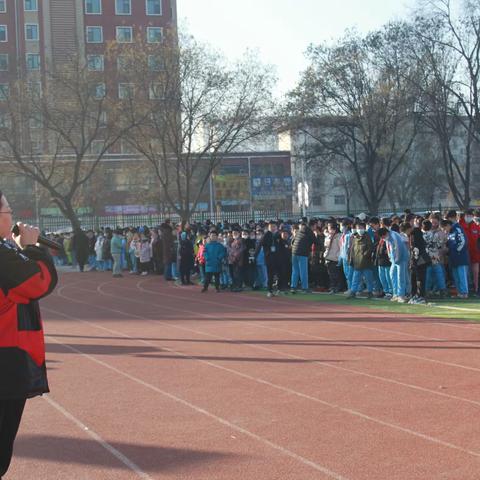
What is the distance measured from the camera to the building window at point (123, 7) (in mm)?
75875

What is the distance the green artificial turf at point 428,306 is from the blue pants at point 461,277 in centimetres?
40

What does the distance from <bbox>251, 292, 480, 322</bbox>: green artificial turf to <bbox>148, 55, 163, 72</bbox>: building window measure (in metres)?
19.2

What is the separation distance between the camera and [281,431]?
714cm

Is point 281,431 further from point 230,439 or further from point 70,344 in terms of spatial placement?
point 70,344

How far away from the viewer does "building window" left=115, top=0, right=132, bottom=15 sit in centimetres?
7588

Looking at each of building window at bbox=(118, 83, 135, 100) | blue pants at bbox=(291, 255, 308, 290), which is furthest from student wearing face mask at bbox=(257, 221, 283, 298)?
building window at bbox=(118, 83, 135, 100)

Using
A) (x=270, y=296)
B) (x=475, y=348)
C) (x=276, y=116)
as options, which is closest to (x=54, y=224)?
(x=276, y=116)

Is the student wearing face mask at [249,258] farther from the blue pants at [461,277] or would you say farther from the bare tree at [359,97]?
the bare tree at [359,97]

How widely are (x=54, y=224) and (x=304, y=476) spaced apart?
41.6 meters

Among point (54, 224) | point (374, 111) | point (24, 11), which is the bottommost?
point (54, 224)

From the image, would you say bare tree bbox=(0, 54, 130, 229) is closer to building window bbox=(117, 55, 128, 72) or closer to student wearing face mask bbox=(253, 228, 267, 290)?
building window bbox=(117, 55, 128, 72)

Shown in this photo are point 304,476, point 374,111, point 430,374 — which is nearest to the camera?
point 304,476

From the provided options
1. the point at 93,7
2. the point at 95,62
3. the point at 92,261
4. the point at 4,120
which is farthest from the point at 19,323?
the point at 93,7

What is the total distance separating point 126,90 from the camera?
120ft
